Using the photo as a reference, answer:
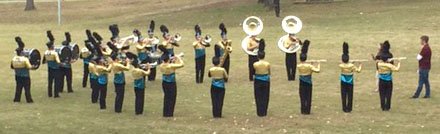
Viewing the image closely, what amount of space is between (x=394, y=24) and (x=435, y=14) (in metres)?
3.33

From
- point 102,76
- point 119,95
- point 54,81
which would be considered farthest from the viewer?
point 54,81

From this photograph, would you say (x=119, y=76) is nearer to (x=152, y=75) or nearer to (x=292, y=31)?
(x=152, y=75)

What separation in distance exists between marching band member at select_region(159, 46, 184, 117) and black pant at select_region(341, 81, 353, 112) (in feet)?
13.0

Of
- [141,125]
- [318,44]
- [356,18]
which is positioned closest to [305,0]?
[356,18]

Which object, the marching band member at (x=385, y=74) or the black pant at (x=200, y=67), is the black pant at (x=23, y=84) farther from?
the marching band member at (x=385, y=74)

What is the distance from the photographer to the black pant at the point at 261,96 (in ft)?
59.4

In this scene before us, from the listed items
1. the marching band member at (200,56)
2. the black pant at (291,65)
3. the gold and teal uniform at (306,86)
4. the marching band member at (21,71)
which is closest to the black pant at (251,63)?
the black pant at (291,65)

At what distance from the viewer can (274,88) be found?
75.4 ft

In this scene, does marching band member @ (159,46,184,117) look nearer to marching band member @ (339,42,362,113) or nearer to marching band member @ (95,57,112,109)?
marching band member @ (95,57,112,109)

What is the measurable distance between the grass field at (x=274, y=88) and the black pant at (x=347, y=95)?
29 cm

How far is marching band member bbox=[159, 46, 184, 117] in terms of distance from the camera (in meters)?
18.2

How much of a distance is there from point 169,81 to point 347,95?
4.37m

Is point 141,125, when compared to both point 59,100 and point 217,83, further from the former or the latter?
point 59,100

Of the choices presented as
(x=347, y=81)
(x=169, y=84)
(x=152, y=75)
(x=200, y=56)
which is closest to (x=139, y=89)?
(x=169, y=84)
